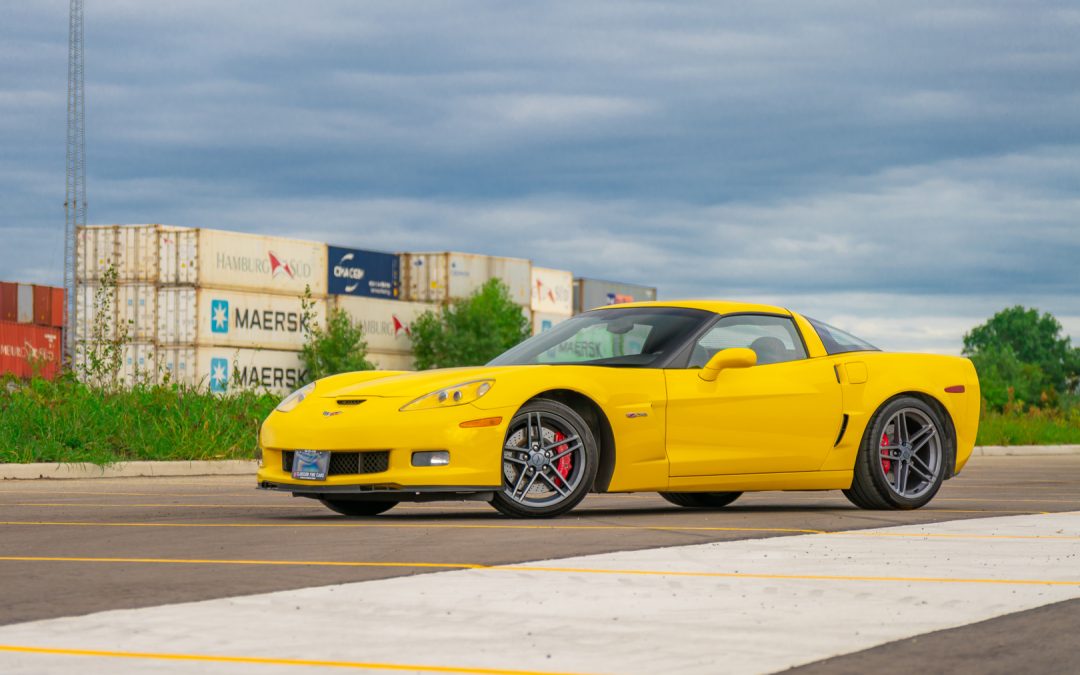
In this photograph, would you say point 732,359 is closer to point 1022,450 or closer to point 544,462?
point 544,462

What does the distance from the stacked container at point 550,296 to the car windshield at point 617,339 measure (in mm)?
62270

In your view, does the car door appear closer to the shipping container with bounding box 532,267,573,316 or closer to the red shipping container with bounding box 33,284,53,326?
the red shipping container with bounding box 33,284,53,326

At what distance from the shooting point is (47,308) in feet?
198

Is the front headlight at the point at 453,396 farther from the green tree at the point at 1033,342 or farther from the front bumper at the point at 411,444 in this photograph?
the green tree at the point at 1033,342

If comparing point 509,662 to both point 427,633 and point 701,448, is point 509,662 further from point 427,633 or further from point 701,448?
point 701,448

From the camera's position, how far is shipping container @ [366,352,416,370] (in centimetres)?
6390

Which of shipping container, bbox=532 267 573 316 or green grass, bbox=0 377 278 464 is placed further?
shipping container, bbox=532 267 573 316

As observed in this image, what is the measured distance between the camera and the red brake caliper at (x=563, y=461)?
31.1 feet

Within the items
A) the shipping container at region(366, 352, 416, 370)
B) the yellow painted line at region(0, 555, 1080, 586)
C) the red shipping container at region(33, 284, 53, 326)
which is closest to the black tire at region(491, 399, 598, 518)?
the yellow painted line at region(0, 555, 1080, 586)

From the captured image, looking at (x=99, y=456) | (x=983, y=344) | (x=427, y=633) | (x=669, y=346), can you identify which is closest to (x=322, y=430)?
(x=669, y=346)

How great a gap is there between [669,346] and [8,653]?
246 inches

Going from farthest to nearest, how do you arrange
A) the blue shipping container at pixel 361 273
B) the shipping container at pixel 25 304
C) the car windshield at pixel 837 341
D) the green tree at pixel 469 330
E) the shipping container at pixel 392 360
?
the shipping container at pixel 392 360 < the green tree at pixel 469 330 < the blue shipping container at pixel 361 273 < the shipping container at pixel 25 304 < the car windshield at pixel 837 341

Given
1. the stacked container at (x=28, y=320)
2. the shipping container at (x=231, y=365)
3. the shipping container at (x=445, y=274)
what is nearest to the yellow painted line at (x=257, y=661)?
the shipping container at (x=231, y=365)

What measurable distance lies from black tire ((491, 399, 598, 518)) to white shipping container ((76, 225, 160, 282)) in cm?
4715
